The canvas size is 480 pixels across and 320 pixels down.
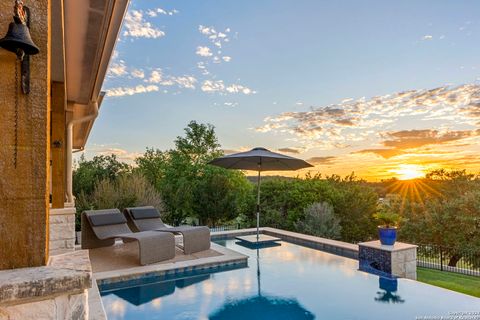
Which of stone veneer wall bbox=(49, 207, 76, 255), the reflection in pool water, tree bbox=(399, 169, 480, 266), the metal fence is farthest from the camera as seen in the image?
tree bbox=(399, 169, 480, 266)

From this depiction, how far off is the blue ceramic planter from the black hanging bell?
6519 mm

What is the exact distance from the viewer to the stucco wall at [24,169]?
135 centimetres

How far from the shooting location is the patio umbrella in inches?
316

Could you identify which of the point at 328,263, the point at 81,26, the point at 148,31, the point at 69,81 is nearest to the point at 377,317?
the point at 328,263

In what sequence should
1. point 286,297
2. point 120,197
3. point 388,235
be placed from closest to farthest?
1. point 286,297
2. point 388,235
3. point 120,197

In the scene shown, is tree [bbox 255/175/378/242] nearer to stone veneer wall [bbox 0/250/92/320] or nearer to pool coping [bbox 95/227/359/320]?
pool coping [bbox 95/227/359/320]

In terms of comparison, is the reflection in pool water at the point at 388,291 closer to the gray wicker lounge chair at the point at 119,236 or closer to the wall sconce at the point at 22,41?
the gray wicker lounge chair at the point at 119,236

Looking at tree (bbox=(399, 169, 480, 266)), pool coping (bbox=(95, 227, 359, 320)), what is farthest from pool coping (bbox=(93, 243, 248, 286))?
tree (bbox=(399, 169, 480, 266))

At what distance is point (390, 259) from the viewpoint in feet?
19.7

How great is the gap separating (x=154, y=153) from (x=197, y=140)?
3.99 m

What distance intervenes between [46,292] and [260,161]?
24.5 ft

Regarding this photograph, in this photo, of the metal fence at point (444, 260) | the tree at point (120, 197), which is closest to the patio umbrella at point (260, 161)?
the tree at point (120, 197)

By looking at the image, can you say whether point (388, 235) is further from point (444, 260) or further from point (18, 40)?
point (444, 260)

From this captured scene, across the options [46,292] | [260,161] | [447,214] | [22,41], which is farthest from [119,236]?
[447,214]
